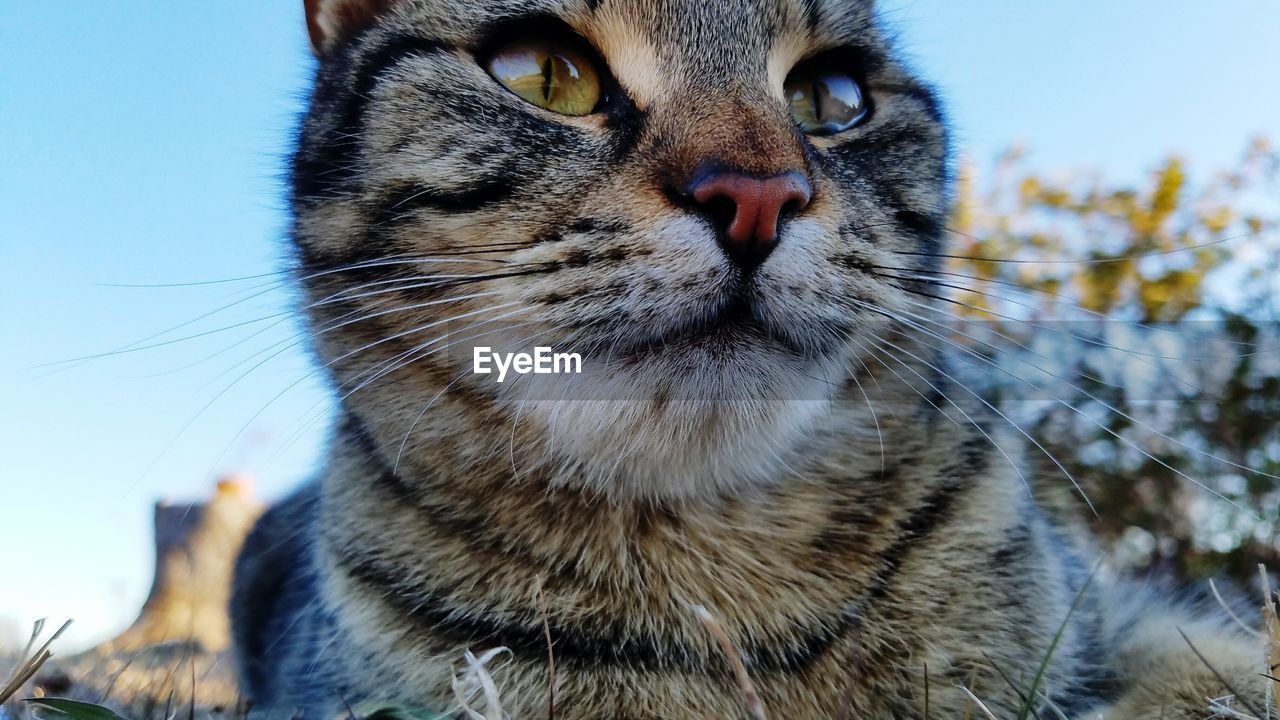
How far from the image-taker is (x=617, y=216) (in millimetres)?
1054

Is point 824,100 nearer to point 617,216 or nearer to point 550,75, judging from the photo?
point 550,75

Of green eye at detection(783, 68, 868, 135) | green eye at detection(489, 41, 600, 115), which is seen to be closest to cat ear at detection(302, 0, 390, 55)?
green eye at detection(489, 41, 600, 115)

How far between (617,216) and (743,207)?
158 millimetres

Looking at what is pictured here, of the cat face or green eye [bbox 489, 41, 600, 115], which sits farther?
green eye [bbox 489, 41, 600, 115]

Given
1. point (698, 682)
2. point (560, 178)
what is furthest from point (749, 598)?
point (560, 178)

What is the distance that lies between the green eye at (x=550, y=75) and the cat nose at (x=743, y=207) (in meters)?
0.37

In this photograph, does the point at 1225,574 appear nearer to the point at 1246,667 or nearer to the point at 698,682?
the point at 1246,667

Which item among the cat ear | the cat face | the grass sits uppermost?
the cat ear

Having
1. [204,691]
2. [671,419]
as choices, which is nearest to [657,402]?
[671,419]

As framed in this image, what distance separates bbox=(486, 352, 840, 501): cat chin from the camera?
113 centimetres

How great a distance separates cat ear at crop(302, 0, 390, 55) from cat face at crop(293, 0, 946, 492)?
0.12ft

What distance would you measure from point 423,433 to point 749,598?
0.58 m

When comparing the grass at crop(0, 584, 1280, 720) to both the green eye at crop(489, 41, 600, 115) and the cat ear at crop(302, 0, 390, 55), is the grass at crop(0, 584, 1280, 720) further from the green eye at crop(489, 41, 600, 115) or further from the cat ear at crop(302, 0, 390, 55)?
the cat ear at crop(302, 0, 390, 55)

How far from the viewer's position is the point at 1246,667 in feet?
4.88
